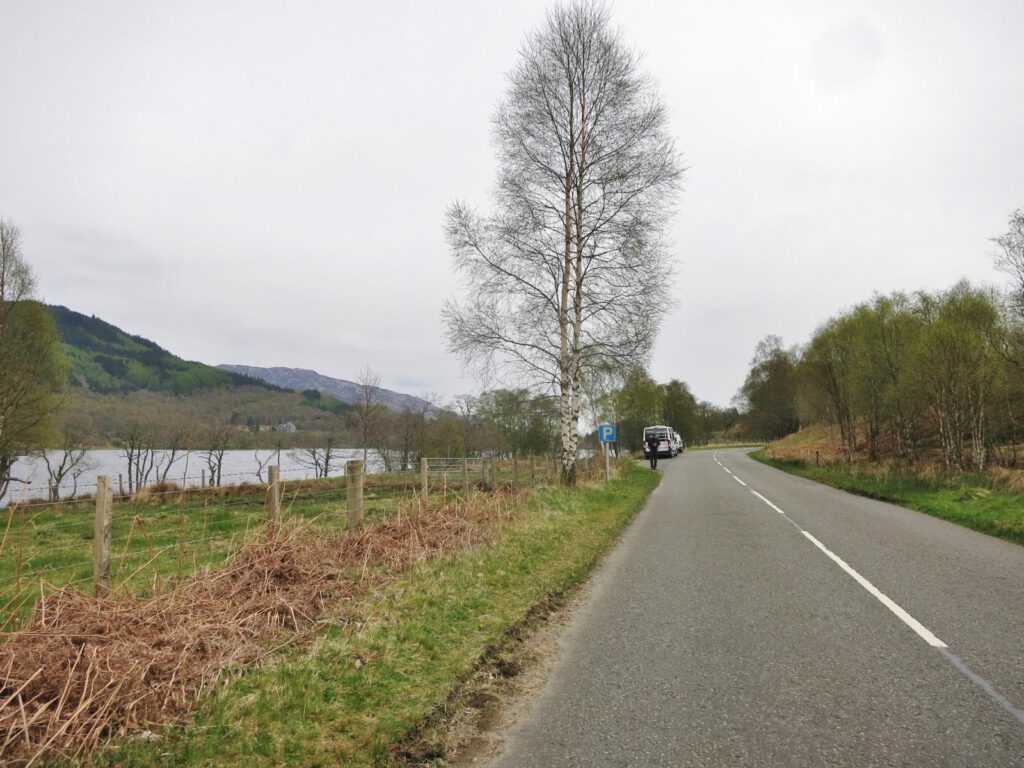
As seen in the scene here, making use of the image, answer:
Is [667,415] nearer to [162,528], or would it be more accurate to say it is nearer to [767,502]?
[767,502]

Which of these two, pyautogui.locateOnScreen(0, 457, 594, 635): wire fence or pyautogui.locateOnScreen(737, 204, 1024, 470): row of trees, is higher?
pyautogui.locateOnScreen(737, 204, 1024, 470): row of trees

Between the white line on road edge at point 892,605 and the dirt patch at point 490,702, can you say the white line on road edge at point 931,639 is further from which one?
the dirt patch at point 490,702

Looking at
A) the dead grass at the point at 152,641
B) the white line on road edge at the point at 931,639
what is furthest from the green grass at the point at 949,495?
the dead grass at the point at 152,641

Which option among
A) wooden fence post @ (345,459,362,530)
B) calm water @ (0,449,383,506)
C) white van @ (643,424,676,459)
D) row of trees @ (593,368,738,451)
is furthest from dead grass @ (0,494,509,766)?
white van @ (643,424,676,459)

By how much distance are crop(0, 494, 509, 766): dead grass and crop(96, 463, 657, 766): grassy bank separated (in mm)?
249

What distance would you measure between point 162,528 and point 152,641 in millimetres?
14893

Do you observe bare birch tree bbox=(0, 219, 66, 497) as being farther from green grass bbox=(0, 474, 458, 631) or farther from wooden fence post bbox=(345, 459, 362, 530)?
wooden fence post bbox=(345, 459, 362, 530)

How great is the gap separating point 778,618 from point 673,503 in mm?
10418

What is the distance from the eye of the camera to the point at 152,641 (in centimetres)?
395

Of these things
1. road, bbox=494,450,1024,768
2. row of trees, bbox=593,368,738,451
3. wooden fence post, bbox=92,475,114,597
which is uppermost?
row of trees, bbox=593,368,738,451

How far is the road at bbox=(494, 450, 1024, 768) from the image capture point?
3203 millimetres

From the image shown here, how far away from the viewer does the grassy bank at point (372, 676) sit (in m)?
3.05

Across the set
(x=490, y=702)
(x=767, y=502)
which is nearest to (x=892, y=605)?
(x=490, y=702)

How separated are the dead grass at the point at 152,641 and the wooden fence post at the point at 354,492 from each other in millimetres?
1488
